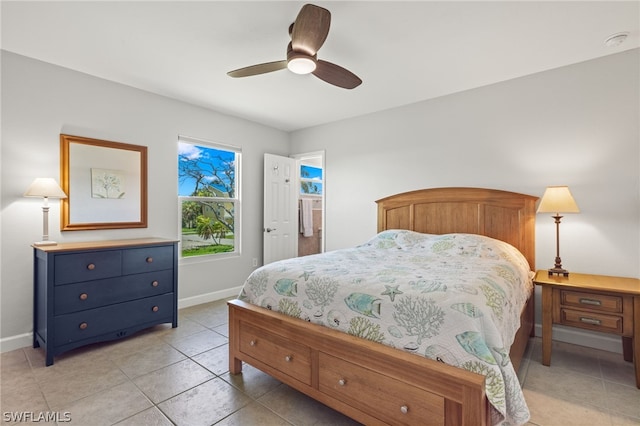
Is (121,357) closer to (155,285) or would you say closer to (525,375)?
(155,285)

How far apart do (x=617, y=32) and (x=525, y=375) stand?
107 inches

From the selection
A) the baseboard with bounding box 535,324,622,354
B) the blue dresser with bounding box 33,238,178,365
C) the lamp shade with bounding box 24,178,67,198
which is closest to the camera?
the blue dresser with bounding box 33,238,178,365

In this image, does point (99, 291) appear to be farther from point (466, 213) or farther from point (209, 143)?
point (466, 213)

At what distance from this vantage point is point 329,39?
2.41 metres

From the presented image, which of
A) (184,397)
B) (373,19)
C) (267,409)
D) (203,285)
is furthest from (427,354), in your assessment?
(203,285)

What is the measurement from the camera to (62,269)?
96.3 inches

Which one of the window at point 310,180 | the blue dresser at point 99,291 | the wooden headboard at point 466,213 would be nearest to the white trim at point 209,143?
the blue dresser at point 99,291

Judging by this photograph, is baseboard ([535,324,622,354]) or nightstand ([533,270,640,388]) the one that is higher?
nightstand ([533,270,640,388])

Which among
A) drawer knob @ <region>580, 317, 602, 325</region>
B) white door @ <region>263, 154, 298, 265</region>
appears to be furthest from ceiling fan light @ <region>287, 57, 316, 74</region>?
drawer knob @ <region>580, 317, 602, 325</region>

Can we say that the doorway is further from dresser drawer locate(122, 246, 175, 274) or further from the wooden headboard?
dresser drawer locate(122, 246, 175, 274)

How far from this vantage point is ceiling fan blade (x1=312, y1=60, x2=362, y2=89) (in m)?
2.25

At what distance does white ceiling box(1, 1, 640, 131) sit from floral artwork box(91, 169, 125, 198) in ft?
3.21

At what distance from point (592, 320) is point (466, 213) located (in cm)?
142

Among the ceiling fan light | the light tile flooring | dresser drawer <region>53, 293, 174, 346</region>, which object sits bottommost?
the light tile flooring
